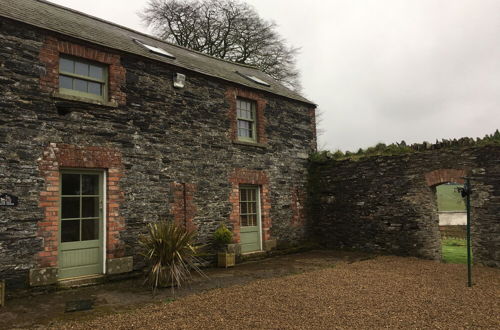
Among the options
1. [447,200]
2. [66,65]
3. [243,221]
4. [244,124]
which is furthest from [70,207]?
[447,200]

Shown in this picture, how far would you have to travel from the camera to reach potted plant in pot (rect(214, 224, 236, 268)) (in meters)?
8.86

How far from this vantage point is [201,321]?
4.79 m

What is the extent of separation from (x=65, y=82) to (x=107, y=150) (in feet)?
5.13

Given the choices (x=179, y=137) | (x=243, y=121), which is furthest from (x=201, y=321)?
(x=243, y=121)

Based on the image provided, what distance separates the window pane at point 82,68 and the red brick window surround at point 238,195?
4.33 meters

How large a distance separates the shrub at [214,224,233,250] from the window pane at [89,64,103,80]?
447cm

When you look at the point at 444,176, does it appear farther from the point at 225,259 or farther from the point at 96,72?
the point at 96,72

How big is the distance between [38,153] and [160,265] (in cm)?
300

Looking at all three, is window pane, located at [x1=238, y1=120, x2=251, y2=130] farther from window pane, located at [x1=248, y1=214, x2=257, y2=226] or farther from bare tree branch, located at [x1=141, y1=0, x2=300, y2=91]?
bare tree branch, located at [x1=141, y1=0, x2=300, y2=91]

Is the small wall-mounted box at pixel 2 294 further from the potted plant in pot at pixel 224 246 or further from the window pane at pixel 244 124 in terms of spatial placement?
the window pane at pixel 244 124

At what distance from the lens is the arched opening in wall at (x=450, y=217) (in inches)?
370

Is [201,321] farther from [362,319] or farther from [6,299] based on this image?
[6,299]

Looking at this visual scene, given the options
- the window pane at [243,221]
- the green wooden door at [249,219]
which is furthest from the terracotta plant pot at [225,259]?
the window pane at [243,221]

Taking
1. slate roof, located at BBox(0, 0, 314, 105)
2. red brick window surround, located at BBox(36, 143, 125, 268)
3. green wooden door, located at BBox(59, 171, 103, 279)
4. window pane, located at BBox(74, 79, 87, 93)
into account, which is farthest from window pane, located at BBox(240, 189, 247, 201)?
window pane, located at BBox(74, 79, 87, 93)
